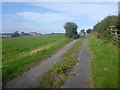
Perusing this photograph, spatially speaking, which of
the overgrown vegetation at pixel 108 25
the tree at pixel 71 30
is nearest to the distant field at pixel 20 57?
the overgrown vegetation at pixel 108 25

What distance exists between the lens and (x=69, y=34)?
59.2 meters

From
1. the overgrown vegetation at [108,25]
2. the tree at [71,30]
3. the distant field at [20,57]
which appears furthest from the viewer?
the tree at [71,30]

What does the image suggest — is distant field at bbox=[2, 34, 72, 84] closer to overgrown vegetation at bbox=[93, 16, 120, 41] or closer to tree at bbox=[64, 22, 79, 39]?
overgrown vegetation at bbox=[93, 16, 120, 41]

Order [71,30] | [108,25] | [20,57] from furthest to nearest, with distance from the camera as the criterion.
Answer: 1. [71,30]
2. [108,25]
3. [20,57]

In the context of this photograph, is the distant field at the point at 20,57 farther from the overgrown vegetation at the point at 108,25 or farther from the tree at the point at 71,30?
the tree at the point at 71,30

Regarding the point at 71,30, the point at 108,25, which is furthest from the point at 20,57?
the point at 71,30

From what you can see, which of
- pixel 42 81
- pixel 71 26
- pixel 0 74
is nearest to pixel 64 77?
pixel 42 81

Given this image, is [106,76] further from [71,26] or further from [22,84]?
[71,26]

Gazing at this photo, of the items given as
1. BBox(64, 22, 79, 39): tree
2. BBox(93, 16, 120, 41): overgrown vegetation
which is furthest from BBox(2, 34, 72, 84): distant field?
BBox(64, 22, 79, 39): tree

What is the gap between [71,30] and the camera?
6031cm

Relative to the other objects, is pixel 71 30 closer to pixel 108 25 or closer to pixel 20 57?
pixel 108 25

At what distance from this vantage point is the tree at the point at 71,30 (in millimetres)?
59312

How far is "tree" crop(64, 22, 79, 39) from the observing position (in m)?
59.3

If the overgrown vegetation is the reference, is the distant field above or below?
below
